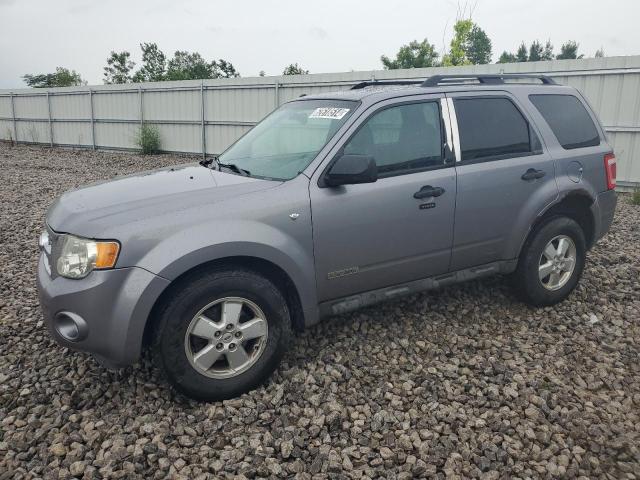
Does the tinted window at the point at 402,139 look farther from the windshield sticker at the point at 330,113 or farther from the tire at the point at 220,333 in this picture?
the tire at the point at 220,333

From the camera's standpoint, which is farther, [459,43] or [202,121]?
[459,43]

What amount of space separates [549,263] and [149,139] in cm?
1627

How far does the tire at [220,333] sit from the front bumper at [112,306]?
13 cm

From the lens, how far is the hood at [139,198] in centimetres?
294

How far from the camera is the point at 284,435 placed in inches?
115

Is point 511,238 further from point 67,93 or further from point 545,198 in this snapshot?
point 67,93

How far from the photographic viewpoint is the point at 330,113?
3.76 m

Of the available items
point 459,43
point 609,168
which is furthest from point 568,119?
point 459,43

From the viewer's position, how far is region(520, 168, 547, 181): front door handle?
13.5ft

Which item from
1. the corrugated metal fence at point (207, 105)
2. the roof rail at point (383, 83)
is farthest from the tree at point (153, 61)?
the roof rail at point (383, 83)

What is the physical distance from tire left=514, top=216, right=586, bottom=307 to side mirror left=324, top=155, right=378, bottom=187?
1771 millimetres

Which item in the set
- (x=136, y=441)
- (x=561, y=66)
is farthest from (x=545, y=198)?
(x=561, y=66)

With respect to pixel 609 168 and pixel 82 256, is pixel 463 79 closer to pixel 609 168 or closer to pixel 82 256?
pixel 609 168

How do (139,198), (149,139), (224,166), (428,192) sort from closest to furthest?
(139,198) → (428,192) → (224,166) → (149,139)
